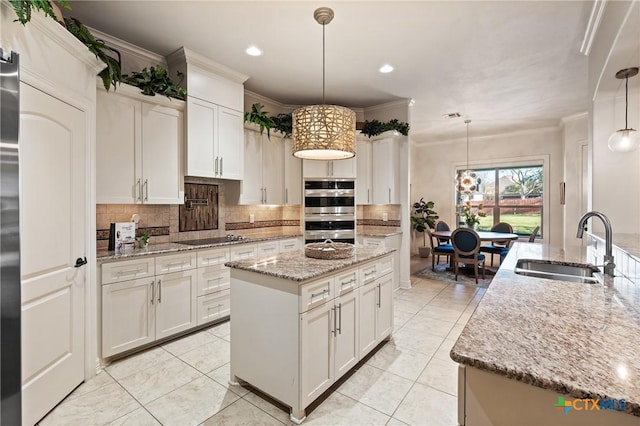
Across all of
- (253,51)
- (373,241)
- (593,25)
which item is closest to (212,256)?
(253,51)

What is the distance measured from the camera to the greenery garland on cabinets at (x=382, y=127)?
15.1 feet

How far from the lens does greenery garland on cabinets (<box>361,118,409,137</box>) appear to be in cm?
462

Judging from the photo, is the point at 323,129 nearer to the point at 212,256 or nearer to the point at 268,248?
the point at 212,256

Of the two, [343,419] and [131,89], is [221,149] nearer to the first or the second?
[131,89]

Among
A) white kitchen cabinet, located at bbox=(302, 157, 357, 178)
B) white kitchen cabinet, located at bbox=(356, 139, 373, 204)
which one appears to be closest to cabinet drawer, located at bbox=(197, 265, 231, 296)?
white kitchen cabinet, located at bbox=(302, 157, 357, 178)

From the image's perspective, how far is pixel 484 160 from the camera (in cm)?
710

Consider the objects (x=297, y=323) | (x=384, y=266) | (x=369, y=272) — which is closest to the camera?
(x=297, y=323)

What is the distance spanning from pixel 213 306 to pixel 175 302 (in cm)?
46

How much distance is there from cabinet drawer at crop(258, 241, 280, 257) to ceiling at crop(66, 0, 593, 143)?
216 centimetres

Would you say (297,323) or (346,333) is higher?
(297,323)

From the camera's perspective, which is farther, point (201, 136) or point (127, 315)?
point (201, 136)

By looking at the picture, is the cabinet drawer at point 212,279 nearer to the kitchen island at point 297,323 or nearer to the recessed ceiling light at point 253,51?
the kitchen island at point 297,323

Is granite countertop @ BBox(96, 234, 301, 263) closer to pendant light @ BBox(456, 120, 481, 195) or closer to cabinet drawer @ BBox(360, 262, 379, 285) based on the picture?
cabinet drawer @ BBox(360, 262, 379, 285)

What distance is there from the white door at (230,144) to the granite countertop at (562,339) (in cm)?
303
